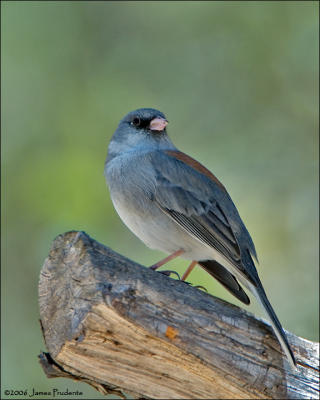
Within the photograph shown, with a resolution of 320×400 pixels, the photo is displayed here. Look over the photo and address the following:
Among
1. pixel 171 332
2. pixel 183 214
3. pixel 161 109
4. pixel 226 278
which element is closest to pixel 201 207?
pixel 183 214

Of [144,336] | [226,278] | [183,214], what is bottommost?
[144,336]

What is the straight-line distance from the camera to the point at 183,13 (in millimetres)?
4727

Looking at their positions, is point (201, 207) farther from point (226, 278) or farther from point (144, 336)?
point (144, 336)

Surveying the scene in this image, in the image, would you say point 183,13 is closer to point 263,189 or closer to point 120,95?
point 120,95

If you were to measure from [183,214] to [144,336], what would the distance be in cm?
90

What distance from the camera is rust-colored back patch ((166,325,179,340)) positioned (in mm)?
1896

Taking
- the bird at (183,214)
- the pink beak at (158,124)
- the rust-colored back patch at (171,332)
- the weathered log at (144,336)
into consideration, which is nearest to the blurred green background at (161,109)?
Result: the bird at (183,214)

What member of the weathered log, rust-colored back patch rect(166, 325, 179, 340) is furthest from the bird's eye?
rust-colored back patch rect(166, 325, 179, 340)

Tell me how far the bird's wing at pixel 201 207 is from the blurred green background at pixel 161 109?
750 mm

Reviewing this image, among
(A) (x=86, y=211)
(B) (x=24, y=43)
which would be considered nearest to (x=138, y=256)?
(A) (x=86, y=211)

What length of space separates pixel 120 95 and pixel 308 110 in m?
1.54

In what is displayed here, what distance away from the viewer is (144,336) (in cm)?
186

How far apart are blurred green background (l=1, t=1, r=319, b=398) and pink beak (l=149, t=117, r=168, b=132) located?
817mm

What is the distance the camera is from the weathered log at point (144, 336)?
72.4 inches
